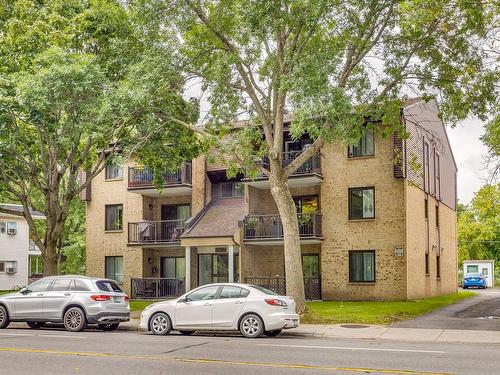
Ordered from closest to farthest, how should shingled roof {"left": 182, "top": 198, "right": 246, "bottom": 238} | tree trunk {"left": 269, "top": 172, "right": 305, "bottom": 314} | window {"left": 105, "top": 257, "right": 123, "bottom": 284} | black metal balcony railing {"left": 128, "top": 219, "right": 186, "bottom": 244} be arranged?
tree trunk {"left": 269, "top": 172, "right": 305, "bottom": 314} → shingled roof {"left": 182, "top": 198, "right": 246, "bottom": 238} → black metal balcony railing {"left": 128, "top": 219, "right": 186, "bottom": 244} → window {"left": 105, "top": 257, "right": 123, "bottom": 284}

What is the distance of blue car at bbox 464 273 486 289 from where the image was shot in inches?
2354

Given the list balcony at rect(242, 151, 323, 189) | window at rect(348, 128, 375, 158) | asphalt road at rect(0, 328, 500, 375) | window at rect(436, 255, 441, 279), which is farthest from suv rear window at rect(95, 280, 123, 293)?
window at rect(436, 255, 441, 279)

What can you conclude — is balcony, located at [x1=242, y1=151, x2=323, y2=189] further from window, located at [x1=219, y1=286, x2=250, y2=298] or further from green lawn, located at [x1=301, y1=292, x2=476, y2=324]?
window, located at [x1=219, y1=286, x2=250, y2=298]

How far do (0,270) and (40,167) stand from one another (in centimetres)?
2615

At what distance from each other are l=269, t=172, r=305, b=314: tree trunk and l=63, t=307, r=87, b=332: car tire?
6659 mm

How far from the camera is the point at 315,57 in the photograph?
19.9 metres

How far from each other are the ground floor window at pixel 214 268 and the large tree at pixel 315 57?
12241 millimetres

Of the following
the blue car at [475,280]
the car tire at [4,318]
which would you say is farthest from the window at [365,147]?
the blue car at [475,280]

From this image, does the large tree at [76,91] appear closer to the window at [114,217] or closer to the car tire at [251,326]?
the car tire at [251,326]

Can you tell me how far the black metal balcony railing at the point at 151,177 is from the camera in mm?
35094

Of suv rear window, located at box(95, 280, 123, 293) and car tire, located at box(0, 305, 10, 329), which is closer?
suv rear window, located at box(95, 280, 123, 293)

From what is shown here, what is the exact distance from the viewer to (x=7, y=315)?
808 inches

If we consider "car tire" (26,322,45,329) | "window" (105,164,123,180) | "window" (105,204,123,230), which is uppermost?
"window" (105,164,123,180)

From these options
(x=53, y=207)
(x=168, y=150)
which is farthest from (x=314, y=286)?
(x=53, y=207)
